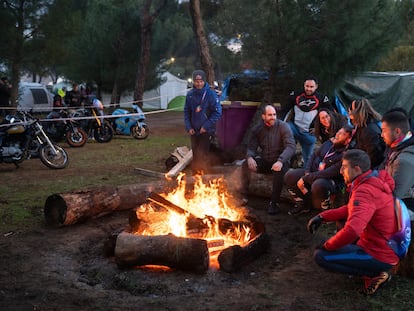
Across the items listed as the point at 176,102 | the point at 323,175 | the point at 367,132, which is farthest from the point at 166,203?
the point at 176,102

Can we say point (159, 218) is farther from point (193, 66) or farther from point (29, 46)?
point (193, 66)

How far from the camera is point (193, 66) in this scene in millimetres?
35719

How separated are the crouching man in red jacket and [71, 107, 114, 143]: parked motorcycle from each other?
10.2 m

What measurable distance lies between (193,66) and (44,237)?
3157 cm

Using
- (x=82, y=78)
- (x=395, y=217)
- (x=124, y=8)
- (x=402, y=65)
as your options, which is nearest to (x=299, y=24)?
(x=395, y=217)

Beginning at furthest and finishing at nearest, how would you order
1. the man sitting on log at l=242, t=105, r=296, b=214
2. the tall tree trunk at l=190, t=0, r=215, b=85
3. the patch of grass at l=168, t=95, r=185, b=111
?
the patch of grass at l=168, t=95, r=185, b=111
the tall tree trunk at l=190, t=0, r=215, b=85
the man sitting on log at l=242, t=105, r=296, b=214

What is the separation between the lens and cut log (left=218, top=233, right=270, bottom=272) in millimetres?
4219

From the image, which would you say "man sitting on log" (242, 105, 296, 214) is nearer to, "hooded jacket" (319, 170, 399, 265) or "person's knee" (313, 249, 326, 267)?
"person's knee" (313, 249, 326, 267)

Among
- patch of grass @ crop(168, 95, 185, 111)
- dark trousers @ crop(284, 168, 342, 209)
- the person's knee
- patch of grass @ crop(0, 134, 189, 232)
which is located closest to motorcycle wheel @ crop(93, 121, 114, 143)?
patch of grass @ crop(0, 134, 189, 232)

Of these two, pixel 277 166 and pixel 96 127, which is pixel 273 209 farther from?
pixel 96 127

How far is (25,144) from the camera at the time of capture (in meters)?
8.90

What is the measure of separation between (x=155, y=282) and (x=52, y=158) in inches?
228

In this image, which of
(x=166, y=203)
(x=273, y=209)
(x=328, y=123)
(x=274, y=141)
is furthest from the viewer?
(x=274, y=141)

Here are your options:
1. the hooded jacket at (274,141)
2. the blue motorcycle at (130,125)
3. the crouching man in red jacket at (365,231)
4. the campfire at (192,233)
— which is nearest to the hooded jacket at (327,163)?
the hooded jacket at (274,141)
